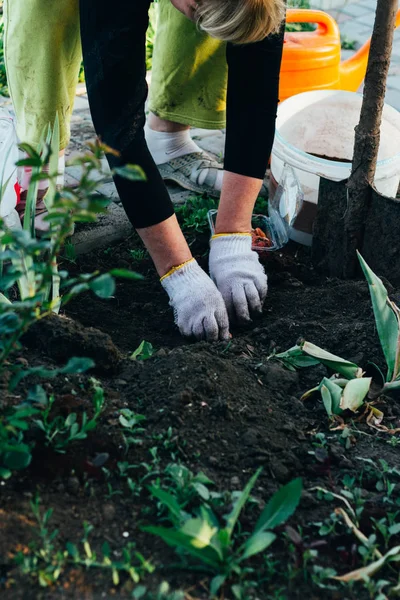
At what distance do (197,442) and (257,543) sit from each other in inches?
12.6

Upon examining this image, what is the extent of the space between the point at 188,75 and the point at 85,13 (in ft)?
3.38

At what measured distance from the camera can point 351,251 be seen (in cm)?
233

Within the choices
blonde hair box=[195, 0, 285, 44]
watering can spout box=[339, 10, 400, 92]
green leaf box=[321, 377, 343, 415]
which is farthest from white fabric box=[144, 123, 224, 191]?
green leaf box=[321, 377, 343, 415]

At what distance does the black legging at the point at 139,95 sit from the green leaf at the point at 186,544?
43.3 inches

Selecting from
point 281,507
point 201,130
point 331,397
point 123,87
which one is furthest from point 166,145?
point 281,507

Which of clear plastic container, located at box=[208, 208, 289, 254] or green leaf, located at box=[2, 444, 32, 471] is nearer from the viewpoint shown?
green leaf, located at box=[2, 444, 32, 471]

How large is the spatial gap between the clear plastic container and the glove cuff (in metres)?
0.16

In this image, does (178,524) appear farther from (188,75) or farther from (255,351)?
(188,75)

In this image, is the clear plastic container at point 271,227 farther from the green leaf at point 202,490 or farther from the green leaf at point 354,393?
the green leaf at point 202,490

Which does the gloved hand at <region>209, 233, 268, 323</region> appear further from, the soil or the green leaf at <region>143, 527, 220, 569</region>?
the green leaf at <region>143, 527, 220, 569</region>

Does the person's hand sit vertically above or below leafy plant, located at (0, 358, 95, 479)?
above

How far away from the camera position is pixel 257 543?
3.71 feet

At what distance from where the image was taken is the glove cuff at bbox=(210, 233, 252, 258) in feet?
7.46

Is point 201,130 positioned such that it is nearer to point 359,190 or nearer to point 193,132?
point 193,132
